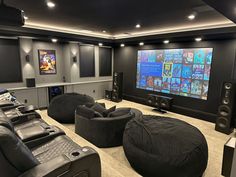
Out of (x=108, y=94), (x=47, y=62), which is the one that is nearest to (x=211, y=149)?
(x=108, y=94)

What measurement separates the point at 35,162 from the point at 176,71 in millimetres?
5051

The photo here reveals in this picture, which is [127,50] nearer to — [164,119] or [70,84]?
[70,84]

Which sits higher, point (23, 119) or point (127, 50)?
point (127, 50)

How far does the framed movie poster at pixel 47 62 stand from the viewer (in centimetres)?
581

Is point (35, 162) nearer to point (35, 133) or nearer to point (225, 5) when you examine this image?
point (35, 133)

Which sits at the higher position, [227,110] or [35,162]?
[35,162]

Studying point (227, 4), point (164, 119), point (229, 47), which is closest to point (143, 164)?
point (164, 119)

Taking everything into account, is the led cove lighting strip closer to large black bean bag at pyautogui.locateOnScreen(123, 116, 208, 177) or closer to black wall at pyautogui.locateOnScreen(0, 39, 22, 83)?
black wall at pyautogui.locateOnScreen(0, 39, 22, 83)

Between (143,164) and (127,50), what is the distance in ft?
17.7

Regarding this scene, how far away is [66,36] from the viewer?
5621 mm

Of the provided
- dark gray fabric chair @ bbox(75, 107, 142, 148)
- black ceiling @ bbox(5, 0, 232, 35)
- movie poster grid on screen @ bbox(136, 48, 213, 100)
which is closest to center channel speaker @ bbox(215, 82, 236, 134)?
movie poster grid on screen @ bbox(136, 48, 213, 100)

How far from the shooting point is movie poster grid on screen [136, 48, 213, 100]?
4809 mm

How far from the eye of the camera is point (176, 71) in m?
5.36

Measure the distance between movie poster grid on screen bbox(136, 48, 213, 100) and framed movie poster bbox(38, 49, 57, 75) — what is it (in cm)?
338
